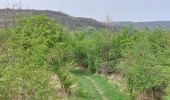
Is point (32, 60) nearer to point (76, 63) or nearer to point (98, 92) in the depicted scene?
Result: point (98, 92)

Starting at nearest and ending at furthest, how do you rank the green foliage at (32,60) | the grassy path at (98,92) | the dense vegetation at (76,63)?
the green foliage at (32,60), the dense vegetation at (76,63), the grassy path at (98,92)

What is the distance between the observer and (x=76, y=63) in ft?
261

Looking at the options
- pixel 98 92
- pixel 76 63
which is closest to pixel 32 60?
pixel 98 92

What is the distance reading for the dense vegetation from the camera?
83.2 ft

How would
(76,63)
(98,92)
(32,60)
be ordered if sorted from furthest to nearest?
(76,63) → (98,92) → (32,60)

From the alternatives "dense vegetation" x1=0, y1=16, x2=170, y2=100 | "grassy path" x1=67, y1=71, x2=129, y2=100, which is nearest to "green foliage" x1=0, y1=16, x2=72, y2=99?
"dense vegetation" x1=0, y1=16, x2=170, y2=100

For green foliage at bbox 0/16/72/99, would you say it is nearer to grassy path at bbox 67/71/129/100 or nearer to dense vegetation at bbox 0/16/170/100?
dense vegetation at bbox 0/16/170/100

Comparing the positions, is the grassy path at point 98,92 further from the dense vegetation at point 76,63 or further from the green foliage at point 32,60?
the green foliage at point 32,60

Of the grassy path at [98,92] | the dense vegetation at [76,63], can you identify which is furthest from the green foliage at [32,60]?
the grassy path at [98,92]

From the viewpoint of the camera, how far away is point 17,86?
78.3 feet

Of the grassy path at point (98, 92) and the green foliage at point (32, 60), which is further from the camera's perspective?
the grassy path at point (98, 92)

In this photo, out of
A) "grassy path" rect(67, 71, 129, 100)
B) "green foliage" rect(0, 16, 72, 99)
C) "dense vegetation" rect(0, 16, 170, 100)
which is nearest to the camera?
"green foliage" rect(0, 16, 72, 99)

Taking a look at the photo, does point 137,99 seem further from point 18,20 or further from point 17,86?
point 18,20

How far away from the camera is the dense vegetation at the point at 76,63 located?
83.2 feet
